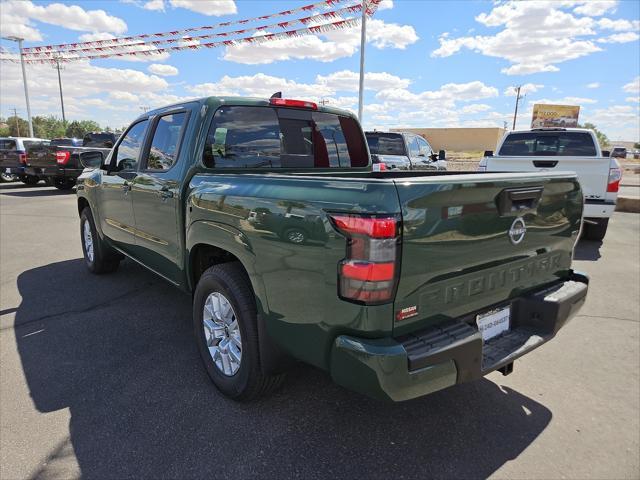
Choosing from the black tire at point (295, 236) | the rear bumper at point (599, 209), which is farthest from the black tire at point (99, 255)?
the rear bumper at point (599, 209)

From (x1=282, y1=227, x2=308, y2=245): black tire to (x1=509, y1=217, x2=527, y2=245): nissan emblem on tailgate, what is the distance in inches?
44.4

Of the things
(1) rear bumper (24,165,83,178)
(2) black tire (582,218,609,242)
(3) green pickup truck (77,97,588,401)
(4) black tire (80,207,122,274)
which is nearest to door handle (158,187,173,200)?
(3) green pickup truck (77,97,588,401)

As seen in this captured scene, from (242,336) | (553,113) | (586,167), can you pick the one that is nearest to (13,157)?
(242,336)

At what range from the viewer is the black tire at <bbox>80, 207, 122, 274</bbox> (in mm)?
5309

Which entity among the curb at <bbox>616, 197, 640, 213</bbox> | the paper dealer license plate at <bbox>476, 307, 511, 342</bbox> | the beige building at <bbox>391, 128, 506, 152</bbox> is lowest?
the curb at <bbox>616, 197, 640, 213</bbox>

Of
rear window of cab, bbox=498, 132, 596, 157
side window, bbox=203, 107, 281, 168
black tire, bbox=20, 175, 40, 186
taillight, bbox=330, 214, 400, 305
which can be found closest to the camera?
taillight, bbox=330, 214, 400, 305

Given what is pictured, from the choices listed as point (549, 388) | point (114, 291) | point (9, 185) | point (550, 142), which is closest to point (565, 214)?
point (549, 388)

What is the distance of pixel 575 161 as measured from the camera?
717 centimetres

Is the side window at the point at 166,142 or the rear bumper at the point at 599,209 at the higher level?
the side window at the point at 166,142

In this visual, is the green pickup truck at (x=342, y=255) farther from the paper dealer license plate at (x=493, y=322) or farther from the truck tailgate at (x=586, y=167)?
the truck tailgate at (x=586, y=167)

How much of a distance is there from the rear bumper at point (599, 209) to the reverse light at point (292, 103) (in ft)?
18.7

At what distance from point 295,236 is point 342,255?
322mm

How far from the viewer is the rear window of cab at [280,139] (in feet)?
10.7

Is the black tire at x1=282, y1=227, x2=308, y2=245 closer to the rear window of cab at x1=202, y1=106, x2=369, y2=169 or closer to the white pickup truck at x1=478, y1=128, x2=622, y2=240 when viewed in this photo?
the rear window of cab at x1=202, y1=106, x2=369, y2=169
